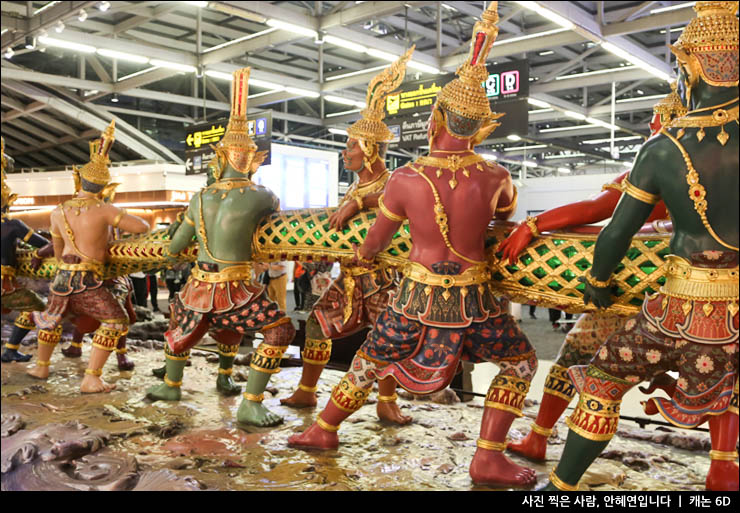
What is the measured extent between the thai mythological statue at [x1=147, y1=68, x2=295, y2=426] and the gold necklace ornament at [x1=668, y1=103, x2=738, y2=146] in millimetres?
2112

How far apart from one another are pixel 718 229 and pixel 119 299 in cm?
368

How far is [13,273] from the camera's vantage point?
185 inches

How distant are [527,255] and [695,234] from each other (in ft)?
2.44

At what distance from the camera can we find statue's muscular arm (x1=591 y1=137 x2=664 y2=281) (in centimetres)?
179

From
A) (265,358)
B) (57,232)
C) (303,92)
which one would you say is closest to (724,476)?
(265,358)

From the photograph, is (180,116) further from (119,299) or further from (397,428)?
(397,428)

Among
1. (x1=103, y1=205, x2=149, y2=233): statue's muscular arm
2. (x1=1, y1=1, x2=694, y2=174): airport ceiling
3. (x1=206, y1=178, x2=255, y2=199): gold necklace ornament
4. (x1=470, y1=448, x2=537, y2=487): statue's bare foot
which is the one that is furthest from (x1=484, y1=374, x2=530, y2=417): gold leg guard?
(x1=1, y1=1, x2=694, y2=174): airport ceiling

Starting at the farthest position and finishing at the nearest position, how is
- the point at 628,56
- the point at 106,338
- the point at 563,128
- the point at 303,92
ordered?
1. the point at 563,128
2. the point at 303,92
3. the point at 628,56
4. the point at 106,338

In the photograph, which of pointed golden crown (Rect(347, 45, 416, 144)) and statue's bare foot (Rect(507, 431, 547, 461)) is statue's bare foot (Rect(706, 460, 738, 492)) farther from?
pointed golden crown (Rect(347, 45, 416, 144))

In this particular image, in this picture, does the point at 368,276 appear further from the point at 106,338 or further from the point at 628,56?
the point at 628,56

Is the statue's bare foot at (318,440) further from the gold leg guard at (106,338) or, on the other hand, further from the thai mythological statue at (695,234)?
the gold leg guard at (106,338)

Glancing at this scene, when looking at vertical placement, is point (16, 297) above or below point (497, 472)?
above

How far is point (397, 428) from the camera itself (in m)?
3.28

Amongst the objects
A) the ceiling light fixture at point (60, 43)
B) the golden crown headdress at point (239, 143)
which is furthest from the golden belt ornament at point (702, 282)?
the ceiling light fixture at point (60, 43)
